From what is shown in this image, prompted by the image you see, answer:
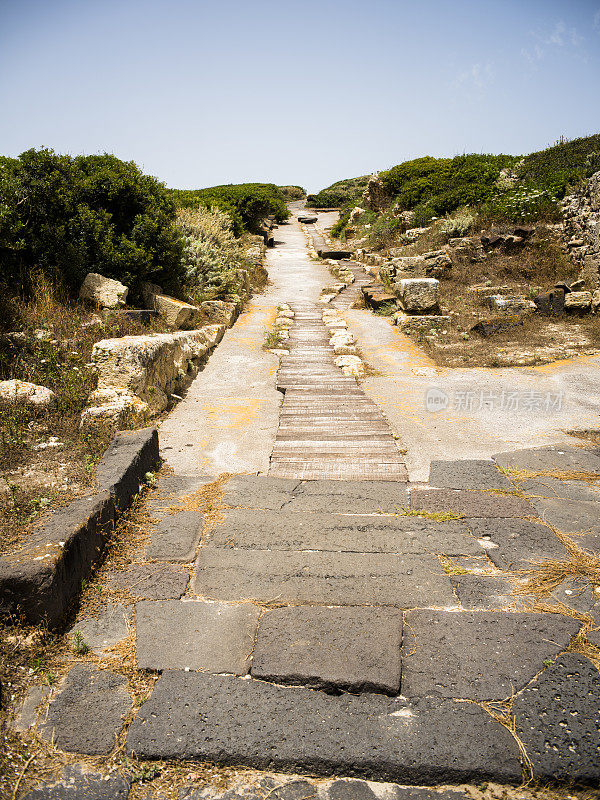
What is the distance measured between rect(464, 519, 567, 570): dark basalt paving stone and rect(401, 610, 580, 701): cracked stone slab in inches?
20.9

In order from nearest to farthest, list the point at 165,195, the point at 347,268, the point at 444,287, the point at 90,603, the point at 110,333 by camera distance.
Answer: the point at 90,603, the point at 110,333, the point at 165,195, the point at 444,287, the point at 347,268

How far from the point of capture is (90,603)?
276cm

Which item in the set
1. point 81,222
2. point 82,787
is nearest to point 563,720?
point 82,787

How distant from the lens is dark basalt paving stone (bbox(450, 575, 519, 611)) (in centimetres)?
276

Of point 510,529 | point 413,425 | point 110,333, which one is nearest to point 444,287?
point 413,425

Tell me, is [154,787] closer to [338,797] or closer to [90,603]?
[338,797]

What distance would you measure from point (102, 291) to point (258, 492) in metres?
4.40

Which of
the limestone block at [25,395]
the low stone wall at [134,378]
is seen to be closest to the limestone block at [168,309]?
the low stone wall at [134,378]

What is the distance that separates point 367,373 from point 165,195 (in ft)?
15.6

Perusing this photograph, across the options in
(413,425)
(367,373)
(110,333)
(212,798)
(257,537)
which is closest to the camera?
(212,798)

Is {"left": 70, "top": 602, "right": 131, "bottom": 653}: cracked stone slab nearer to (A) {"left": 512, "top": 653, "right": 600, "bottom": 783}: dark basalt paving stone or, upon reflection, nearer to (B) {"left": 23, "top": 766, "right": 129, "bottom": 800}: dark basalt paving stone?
(B) {"left": 23, "top": 766, "right": 129, "bottom": 800}: dark basalt paving stone

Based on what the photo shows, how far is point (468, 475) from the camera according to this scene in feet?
14.1

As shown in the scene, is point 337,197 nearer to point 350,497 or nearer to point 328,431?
point 328,431

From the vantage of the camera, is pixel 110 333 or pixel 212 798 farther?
pixel 110 333
